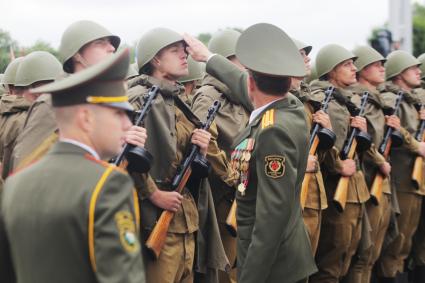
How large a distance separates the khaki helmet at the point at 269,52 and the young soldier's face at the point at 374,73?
393cm

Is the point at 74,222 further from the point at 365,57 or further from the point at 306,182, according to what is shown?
the point at 365,57

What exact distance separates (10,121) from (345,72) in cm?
334

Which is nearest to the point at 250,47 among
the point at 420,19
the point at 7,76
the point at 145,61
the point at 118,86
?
the point at 145,61

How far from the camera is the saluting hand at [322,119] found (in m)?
6.84

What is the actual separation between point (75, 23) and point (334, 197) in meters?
2.91

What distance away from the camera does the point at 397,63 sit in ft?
30.8

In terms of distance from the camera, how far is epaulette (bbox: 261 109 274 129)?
4574mm

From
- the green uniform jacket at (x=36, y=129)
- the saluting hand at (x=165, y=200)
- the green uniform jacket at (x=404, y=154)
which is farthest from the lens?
the green uniform jacket at (x=404, y=154)

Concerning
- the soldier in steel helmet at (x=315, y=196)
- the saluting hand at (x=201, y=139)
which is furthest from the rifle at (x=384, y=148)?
the saluting hand at (x=201, y=139)

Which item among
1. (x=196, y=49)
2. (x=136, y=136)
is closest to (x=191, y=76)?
(x=196, y=49)

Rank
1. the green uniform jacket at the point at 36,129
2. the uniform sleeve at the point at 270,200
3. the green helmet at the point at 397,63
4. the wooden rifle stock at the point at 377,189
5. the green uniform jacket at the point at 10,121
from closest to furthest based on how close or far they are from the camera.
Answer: the uniform sleeve at the point at 270,200 < the green uniform jacket at the point at 36,129 < the green uniform jacket at the point at 10,121 < the wooden rifle stock at the point at 377,189 < the green helmet at the point at 397,63

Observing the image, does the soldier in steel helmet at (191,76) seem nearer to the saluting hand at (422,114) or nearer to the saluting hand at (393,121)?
the saluting hand at (393,121)

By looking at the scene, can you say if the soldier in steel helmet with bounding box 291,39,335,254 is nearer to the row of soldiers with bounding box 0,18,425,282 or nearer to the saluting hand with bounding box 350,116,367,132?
the row of soldiers with bounding box 0,18,425,282

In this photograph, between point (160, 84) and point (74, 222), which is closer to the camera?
point (74, 222)
